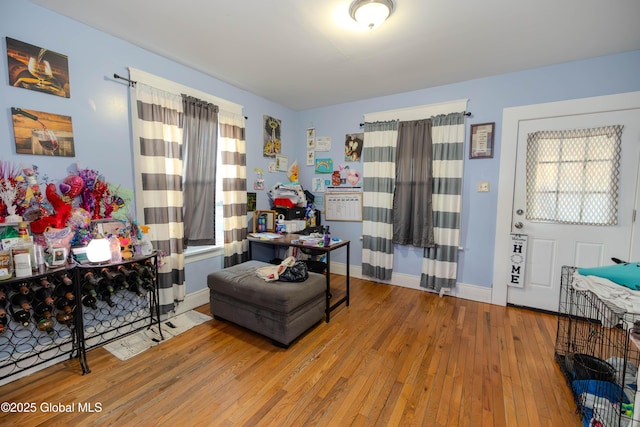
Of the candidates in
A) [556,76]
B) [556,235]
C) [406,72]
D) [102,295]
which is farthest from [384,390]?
[556,76]

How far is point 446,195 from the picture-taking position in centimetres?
311

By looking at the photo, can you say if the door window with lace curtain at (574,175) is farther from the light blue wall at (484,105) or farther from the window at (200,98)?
the window at (200,98)

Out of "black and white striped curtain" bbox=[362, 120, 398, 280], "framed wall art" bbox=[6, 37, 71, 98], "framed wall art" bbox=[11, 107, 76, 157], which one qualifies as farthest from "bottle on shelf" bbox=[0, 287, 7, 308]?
"black and white striped curtain" bbox=[362, 120, 398, 280]

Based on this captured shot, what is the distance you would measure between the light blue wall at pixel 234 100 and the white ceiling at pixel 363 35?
0.11 metres

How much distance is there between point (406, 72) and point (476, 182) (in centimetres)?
144

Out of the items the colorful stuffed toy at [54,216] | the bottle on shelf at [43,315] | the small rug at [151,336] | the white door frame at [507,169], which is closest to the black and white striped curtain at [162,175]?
the small rug at [151,336]

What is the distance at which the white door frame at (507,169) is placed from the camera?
257cm

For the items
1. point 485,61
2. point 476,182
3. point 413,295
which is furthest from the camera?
point 413,295

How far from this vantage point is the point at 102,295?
6.77 feet

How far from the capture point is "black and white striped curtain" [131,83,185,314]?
2.32 metres

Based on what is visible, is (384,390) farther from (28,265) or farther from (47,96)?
(47,96)

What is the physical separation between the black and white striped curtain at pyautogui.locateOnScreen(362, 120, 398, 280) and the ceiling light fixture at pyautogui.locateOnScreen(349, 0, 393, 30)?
1.67 m

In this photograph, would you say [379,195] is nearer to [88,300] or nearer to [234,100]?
[234,100]

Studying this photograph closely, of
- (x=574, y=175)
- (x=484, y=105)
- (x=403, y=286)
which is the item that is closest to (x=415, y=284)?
(x=403, y=286)
